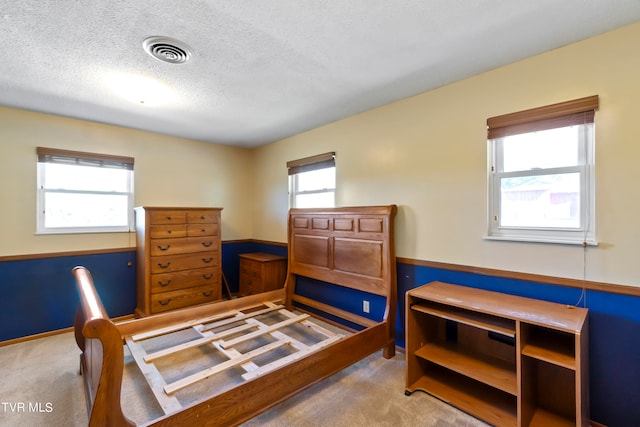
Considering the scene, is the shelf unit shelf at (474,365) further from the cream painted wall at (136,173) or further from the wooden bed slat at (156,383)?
the cream painted wall at (136,173)

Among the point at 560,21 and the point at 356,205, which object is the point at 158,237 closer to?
the point at 356,205

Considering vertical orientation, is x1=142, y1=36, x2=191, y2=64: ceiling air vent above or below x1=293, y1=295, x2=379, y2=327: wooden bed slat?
above

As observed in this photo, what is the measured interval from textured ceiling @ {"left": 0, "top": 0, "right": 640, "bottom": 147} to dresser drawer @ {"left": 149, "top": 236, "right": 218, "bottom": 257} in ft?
4.96

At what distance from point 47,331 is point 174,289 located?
4.31 ft

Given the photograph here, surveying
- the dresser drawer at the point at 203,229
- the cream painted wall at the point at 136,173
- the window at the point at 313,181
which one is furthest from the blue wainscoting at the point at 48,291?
the window at the point at 313,181

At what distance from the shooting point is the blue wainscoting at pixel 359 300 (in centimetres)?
170

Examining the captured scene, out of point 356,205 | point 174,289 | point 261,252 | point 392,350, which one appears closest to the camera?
point 392,350

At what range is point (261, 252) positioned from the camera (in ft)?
15.1

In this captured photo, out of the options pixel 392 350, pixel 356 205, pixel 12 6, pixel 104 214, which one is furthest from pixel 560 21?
pixel 104 214

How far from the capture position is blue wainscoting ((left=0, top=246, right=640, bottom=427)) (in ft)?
5.58

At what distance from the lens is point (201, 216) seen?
366 centimetres

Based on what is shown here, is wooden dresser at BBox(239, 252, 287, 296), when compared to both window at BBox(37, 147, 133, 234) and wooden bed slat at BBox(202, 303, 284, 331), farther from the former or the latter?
window at BBox(37, 147, 133, 234)

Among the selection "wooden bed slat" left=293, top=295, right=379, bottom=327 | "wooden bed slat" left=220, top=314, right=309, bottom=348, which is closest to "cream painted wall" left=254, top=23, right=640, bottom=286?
"wooden bed slat" left=293, top=295, right=379, bottom=327

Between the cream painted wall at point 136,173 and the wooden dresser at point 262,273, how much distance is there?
73 cm
